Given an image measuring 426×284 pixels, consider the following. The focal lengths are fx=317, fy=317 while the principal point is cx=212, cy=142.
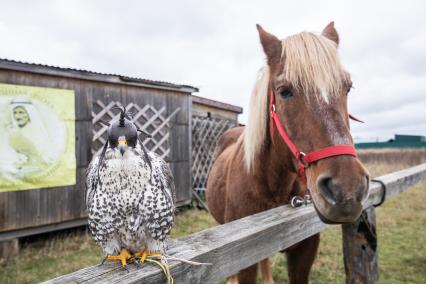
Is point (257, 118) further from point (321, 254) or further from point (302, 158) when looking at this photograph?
point (321, 254)

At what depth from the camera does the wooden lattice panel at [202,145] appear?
28.0 ft

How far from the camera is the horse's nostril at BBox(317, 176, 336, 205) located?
1.25 metres

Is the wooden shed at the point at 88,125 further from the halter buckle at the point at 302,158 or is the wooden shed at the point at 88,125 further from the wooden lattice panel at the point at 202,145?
the halter buckle at the point at 302,158

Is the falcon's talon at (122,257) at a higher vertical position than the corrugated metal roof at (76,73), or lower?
lower

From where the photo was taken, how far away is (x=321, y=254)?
187 inches

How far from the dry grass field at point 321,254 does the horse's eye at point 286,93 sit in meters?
3.09

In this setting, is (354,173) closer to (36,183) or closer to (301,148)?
(301,148)

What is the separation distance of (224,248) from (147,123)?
5813 millimetres

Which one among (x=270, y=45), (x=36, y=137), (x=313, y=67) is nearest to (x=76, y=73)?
Result: (x=36, y=137)

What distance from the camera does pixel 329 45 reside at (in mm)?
1637

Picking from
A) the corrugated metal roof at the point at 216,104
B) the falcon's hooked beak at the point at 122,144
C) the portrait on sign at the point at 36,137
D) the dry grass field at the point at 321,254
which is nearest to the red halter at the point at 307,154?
the falcon's hooked beak at the point at 122,144

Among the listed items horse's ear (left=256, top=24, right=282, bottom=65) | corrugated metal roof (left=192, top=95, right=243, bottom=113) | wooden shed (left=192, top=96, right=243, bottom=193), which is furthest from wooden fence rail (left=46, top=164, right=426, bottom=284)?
corrugated metal roof (left=192, top=95, right=243, bottom=113)

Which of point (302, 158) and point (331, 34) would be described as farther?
point (331, 34)

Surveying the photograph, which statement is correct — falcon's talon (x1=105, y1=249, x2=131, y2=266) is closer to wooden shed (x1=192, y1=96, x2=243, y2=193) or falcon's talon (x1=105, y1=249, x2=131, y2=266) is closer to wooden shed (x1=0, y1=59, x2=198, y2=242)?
wooden shed (x1=0, y1=59, x2=198, y2=242)
